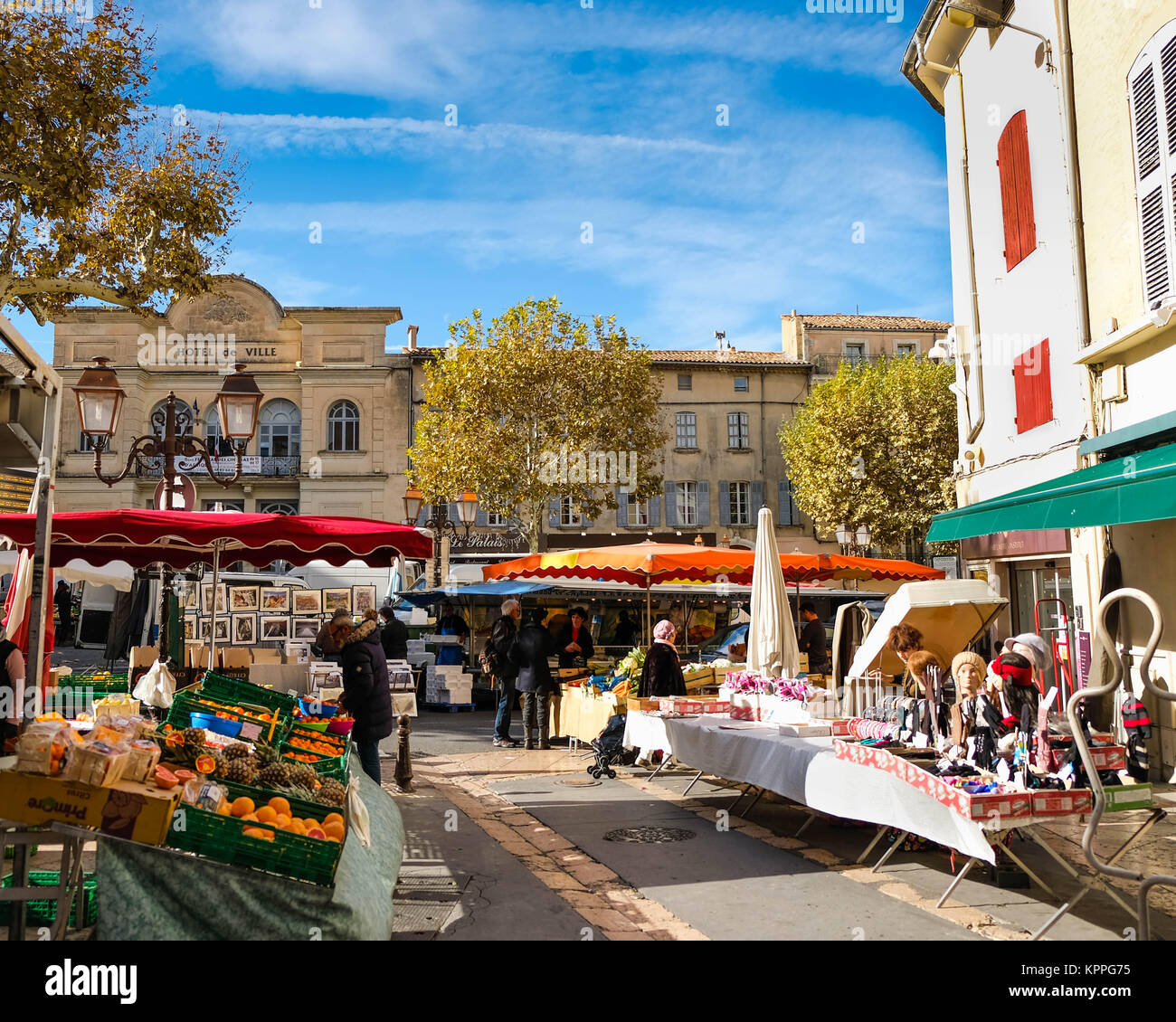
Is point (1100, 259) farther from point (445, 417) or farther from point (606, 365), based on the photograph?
point (445, 417)

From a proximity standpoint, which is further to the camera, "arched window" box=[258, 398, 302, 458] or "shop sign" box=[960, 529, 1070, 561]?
"arched window" box=[258, 398, 302, 458]

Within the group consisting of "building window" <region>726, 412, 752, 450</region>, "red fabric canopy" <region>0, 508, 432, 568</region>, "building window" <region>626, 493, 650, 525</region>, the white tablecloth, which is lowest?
the white tablecloth

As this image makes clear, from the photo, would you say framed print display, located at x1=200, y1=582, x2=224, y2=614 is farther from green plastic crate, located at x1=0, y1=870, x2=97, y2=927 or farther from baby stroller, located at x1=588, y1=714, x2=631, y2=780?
green plastic crate, located at x1=0, y1=870, x2=97, y2=927

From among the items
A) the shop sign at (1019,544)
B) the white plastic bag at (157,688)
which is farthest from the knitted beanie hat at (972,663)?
the white plastic bag at (157,688)

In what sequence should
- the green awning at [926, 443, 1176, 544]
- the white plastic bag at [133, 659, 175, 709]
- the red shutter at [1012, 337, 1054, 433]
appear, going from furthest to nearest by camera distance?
the red shutter at [1012, 337, 1054, 433], the white plastic bag at [133, 659, 175, 709], the green awning at [926, 443, 1176, 544]

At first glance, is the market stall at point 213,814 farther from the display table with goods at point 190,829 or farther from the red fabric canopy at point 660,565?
the red fabric canopy at point 660,565

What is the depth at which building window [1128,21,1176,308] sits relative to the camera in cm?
943

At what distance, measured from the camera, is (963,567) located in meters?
18.4

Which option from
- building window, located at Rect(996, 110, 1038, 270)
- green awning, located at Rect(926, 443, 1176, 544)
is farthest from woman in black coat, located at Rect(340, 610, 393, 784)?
building window, located at Rect(996, 110, 1038, 270)

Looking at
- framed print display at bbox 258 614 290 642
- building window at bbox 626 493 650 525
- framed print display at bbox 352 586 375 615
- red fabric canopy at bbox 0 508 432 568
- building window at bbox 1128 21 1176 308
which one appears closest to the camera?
red fabric canopy at bbox 0 508 432 568

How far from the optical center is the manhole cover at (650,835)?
7.46 m

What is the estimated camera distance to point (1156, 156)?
9750 mm

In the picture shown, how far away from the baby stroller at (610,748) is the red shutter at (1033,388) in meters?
6.43

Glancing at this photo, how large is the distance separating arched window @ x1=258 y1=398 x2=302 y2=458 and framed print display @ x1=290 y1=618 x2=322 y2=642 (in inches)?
896
